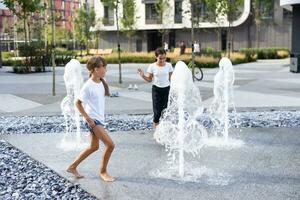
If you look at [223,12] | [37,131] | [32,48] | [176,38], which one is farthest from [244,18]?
[37,131]

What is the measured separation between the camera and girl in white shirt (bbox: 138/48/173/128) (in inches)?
316

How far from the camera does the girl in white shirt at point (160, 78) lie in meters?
8.04

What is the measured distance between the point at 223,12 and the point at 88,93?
3221cm

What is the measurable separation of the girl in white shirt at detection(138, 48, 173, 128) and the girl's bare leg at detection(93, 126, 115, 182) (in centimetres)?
247

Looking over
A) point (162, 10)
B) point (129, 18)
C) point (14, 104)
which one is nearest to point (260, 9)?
point (162, 10)

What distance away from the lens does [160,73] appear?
810 centimetres

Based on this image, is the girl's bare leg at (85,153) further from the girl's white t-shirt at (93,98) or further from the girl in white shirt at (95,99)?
the girl's white t-shirt at (93,98)

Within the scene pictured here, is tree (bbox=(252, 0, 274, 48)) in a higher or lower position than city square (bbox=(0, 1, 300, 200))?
higher

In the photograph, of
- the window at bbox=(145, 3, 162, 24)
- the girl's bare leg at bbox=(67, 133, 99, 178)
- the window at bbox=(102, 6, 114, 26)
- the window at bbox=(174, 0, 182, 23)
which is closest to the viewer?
the girl's bare leg at bbox=(67, 133, 99, 178)

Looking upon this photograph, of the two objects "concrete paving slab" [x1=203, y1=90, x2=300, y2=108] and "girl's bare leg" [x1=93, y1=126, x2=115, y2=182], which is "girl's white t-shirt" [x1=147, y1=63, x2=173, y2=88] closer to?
"girl's bare leg" [x1=93, y1=126, x2=115, y2=182]

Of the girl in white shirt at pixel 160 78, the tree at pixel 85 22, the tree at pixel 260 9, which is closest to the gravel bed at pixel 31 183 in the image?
the girl in white shirt at pixel 160 78

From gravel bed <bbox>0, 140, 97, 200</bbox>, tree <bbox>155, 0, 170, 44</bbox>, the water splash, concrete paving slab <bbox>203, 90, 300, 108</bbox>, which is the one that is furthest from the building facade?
gravel bed <bbox>0, 140, 97, 200</bbox>

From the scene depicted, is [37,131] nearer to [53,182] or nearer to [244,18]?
[53,182]

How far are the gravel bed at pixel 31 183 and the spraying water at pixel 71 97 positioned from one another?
1.20 metres
